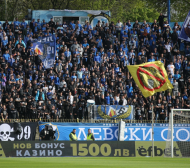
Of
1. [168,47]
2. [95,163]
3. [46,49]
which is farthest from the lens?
[168,47]

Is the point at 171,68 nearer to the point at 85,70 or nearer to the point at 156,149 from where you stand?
the point at 85,70

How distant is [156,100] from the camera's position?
27406mm

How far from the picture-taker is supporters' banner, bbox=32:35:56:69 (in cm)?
2689

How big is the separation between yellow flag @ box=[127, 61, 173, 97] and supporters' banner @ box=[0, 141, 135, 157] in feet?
9.38

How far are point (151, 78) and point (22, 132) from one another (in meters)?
7.62

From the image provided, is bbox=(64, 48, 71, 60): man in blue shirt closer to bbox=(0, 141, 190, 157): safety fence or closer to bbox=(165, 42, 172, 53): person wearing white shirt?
bbox=(165, 42, 172, 53): person wearing white shirt

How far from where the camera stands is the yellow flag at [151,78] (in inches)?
802

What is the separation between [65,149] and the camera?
20.7 meters

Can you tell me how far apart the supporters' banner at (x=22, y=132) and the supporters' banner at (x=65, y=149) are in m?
2.44

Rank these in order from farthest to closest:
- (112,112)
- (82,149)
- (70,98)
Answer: (70,98), (112,112), (82,149)

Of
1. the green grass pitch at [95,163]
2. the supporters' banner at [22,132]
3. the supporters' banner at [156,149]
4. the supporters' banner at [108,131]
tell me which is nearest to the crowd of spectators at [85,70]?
the supporters' banner at [22,132]

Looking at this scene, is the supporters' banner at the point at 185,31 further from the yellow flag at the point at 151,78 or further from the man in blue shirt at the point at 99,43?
the yellow flag at the point at 151,78

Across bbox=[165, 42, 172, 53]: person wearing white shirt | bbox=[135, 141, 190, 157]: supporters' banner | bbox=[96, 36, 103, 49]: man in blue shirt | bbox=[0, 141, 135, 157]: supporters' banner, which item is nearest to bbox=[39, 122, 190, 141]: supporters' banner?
bbox=[135, 141, 190, 157]: supporters' banner

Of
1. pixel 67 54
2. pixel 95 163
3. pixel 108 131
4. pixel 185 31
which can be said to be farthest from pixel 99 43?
pixel 95 163
